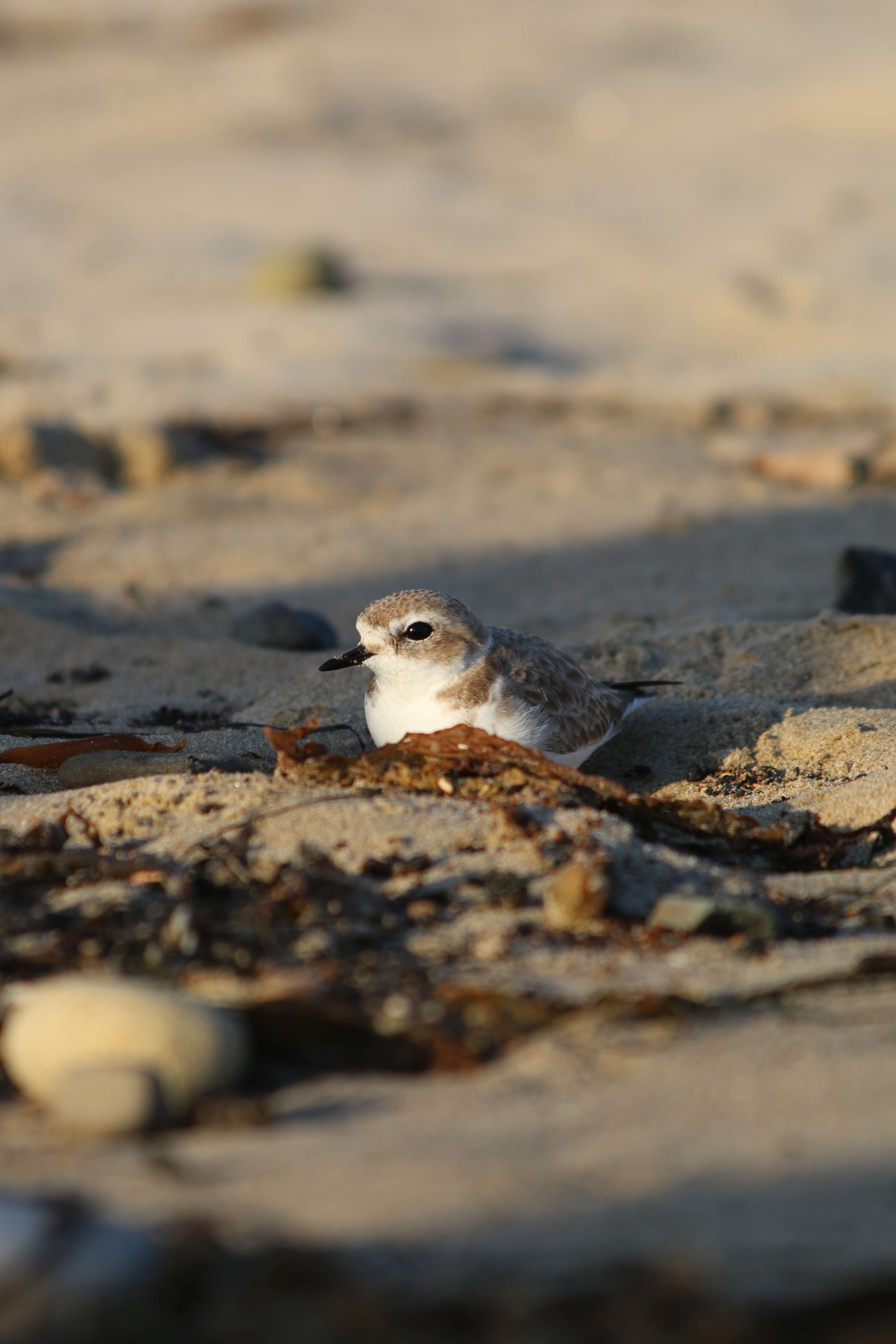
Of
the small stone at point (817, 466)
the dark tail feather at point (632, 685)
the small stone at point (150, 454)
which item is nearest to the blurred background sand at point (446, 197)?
the small stone at point (150, 454)

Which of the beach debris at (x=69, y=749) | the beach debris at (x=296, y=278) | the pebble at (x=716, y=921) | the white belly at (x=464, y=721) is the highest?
the beach debris at (x=296, y=278)

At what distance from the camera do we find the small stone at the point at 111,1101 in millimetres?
1896

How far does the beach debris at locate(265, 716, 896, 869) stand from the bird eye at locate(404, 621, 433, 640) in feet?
Answer: 1.32

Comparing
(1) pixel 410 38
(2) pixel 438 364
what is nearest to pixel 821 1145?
(2) pixel 438 364

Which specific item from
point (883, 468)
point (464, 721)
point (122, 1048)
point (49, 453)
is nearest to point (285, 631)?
point (464, 721)

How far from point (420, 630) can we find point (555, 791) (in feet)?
2.36

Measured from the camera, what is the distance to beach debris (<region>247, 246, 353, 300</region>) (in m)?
11.9

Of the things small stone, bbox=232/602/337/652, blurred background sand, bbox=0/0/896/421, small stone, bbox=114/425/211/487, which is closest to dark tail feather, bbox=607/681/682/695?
small stone, bbox=232/602/337/652

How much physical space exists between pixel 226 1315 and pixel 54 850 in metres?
1.57

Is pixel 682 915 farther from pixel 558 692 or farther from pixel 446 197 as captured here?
pixel 446 197

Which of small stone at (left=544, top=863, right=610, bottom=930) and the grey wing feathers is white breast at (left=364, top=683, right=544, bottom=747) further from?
small stone at (left=544, top=863, right=610, bottom=930)

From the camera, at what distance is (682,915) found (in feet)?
8.41

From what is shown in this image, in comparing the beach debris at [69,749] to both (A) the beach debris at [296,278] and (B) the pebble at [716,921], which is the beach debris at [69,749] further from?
(A) the beach debris at [296,278]

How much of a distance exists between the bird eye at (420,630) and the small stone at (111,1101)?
A: 196 centimetres
